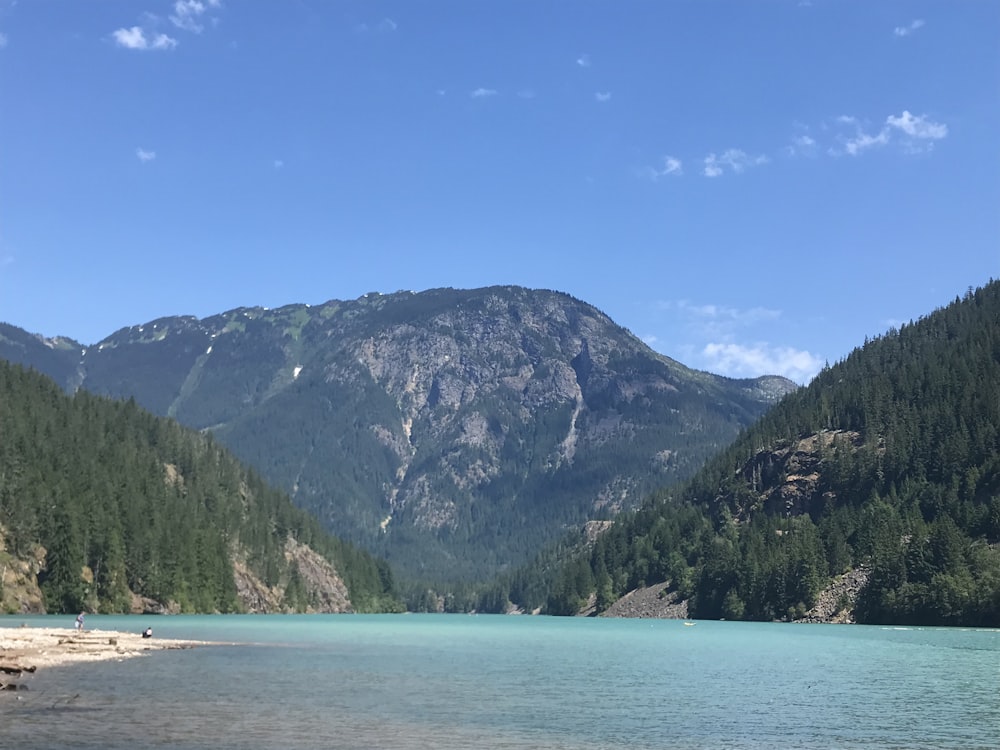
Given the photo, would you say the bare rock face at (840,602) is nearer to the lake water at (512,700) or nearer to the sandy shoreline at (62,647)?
the lake water at (512,700)

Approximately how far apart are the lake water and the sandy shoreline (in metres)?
2.90

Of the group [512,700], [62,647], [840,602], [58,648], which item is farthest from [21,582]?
[840,602]

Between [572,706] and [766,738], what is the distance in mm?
14164

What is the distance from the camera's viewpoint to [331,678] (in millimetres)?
72750

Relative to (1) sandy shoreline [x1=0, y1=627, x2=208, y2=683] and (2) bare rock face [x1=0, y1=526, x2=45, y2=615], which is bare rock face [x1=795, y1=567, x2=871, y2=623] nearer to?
(1) sandy shoreline [x1=0, y1=627, x2=208, y2=683]

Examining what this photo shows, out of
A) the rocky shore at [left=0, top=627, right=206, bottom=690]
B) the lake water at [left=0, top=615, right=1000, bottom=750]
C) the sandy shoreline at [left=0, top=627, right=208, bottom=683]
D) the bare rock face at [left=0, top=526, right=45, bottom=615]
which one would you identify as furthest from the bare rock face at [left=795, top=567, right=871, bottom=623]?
the bare rock face at [left=0, top=526, right=45, bottom=615]

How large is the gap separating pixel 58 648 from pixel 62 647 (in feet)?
2.92

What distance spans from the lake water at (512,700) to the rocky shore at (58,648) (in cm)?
188

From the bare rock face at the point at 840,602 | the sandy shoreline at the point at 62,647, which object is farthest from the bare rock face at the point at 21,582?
the bare rock face at the point at 840,602

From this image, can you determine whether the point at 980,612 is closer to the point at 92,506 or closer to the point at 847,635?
the point at 847,635

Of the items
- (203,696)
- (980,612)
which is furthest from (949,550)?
(203,696)

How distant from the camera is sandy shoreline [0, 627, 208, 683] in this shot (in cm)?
7131

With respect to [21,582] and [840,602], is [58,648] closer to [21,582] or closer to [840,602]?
[21,582]

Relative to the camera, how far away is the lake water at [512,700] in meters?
46.3
